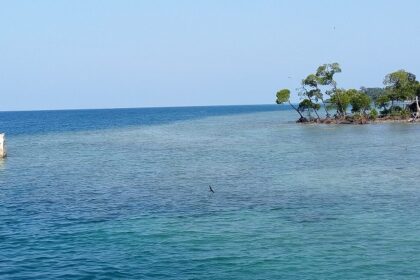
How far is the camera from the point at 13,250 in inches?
989

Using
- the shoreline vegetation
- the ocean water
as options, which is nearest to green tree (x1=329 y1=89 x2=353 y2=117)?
the shoreline vegetation

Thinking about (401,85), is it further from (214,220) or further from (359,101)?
(214,220)

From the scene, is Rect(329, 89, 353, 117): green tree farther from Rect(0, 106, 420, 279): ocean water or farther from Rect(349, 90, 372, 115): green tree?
Rect(0, 106, 420, 279): ocean water

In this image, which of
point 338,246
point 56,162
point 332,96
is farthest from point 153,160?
point 332,96

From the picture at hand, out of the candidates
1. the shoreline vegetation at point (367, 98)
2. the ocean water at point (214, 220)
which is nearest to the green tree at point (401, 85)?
the shoreline vegetation at point (367, 98)

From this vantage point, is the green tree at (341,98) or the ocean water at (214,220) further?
the green tree at (341,98)

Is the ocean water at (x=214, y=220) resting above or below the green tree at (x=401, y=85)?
below

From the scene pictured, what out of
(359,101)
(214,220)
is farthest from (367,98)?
(214,220)

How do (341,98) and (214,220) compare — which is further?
(341,98)

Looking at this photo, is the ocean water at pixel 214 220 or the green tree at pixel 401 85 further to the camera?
the green tree at pixel 401 85

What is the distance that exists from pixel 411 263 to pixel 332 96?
109087 mm

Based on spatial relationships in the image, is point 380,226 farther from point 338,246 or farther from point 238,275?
point 238,275

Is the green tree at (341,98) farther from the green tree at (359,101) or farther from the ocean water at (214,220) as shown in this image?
the ocean water at (214,220)

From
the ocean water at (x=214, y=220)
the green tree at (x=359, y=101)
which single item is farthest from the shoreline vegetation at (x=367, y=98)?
the ocean water at (x=214, y=220)
